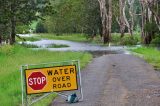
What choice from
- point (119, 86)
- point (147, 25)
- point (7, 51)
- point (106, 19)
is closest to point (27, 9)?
point (7, 51)

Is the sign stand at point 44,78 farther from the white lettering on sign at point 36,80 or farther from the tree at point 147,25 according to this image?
the tree at point 147,25

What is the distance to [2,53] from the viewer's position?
28.5m

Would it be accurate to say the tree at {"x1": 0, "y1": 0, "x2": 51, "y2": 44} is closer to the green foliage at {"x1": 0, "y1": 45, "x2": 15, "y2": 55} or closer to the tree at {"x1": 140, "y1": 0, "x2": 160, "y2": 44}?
the green foliage at {"x1": 0, "y1": 45, "x2": 15, "y2": 55}

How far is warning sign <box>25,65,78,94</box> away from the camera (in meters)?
11.2

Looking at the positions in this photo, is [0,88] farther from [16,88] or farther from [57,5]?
[57,5]

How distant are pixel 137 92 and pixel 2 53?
1609 centimetres

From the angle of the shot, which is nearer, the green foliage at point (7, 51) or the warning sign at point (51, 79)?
the warning sign at point (51, 79)

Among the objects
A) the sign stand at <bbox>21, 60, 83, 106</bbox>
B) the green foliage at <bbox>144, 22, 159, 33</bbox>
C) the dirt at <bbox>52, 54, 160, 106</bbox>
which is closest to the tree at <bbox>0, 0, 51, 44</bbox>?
the green foliage at <bbox>144, 22, 159, 33</bbox>

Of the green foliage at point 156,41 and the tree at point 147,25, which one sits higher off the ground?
the tree at point 147,25

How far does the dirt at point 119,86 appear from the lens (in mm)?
11953

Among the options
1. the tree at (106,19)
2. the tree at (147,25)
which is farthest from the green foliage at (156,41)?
the tree at (106,19)

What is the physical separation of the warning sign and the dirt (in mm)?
635

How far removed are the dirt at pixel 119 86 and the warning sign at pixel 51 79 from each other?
0.64 metres

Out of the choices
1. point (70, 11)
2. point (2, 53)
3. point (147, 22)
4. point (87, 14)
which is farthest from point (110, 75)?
point (70, 11)
